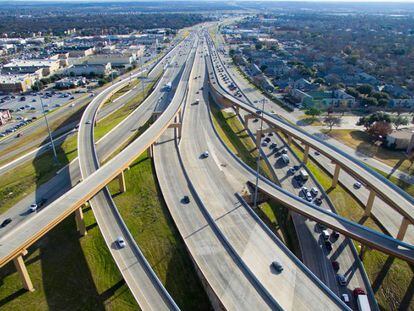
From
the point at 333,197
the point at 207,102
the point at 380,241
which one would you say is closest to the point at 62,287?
the point at 380,241

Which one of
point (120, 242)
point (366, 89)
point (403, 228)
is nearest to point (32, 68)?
point (120, 242)

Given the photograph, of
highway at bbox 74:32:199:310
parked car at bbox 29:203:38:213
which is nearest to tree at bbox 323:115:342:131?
highway at bbox 74:32:199:310

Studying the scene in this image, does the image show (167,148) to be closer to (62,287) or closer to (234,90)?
(62,287)

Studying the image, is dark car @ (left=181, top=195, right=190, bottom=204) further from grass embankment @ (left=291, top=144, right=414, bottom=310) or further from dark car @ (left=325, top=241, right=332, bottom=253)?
grass embankment @ (left=291, top=144, right=414, bottom=310)

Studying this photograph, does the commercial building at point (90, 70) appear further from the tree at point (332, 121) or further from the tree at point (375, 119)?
the tree at point (375, 119)

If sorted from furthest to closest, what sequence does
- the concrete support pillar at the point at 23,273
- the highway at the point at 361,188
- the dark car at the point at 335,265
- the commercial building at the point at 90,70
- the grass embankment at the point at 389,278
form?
1. the commercial building at the point at 90,70
2. the highway at the point at 361,188
3. the dark car at the point at 335,265
4. the grass embankment at the point at 389,278
5. the concrete support pillar at the point at 23,273

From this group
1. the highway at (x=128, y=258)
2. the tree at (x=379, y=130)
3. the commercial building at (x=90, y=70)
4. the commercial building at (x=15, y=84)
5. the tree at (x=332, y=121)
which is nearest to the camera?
the highway at (x=128, y=258)

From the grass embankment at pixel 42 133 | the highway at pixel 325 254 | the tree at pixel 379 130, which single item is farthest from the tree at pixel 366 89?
the grass embankment at pixel 42 133
